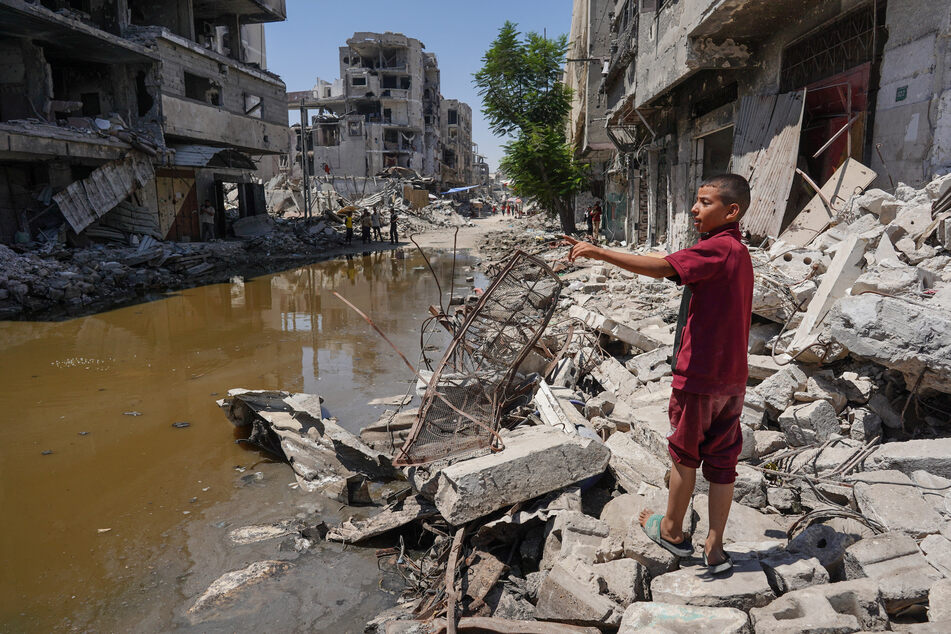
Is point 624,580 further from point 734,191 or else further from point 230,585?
point 230,585

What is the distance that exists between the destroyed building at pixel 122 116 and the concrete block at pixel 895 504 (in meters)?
16.5

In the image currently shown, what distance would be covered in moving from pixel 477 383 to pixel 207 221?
62.9 feet

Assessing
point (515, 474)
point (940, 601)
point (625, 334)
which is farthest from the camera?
point (625, 334)

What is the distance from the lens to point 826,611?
6.77 feet

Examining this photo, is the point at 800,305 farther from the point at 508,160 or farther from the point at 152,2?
the point at 152,2

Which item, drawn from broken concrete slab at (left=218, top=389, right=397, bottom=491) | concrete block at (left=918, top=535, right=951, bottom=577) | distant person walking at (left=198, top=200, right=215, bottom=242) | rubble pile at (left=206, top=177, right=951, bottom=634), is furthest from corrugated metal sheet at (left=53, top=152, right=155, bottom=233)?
concrete block at (left=918, top=535, right=951, bottom=577)

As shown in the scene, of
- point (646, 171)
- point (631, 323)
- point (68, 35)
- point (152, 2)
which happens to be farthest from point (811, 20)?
point (152, 2)

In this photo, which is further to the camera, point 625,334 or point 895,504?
point 625,334

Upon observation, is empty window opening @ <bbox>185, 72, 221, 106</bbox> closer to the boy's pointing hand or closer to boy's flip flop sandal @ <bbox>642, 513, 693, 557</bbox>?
the boy's pointing hand

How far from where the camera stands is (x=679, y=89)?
12484 millimetres

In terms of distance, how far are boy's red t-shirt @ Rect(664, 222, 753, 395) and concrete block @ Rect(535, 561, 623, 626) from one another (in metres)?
0.97

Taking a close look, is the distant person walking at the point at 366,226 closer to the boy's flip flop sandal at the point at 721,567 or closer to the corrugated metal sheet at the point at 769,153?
the corrugated metal sheet at the point at 769,153

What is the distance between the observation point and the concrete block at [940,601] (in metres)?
2.01

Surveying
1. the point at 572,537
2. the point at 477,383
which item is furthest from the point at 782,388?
the point at 477,383
